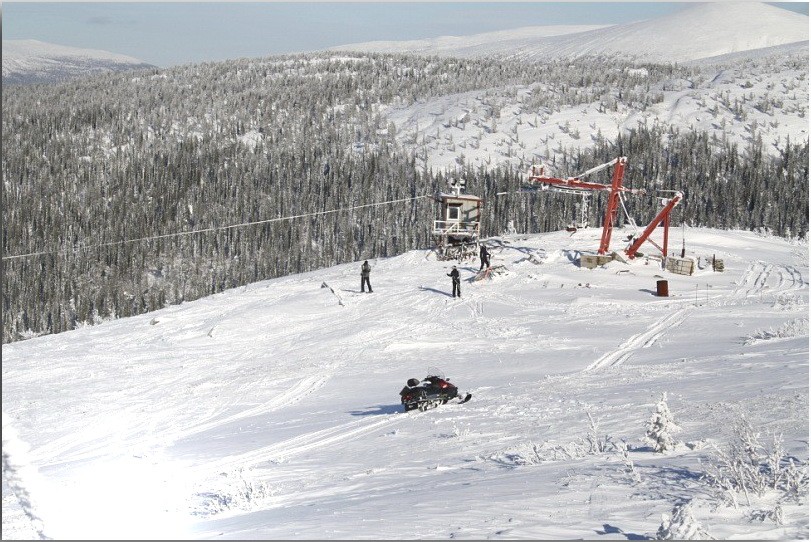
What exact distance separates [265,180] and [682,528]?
377ft

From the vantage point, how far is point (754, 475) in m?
10.7

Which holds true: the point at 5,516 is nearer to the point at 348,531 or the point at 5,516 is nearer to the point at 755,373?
the point at 348,531

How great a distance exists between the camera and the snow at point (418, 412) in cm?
1140

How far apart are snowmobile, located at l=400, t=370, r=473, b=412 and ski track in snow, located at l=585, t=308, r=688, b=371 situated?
4.46 meters

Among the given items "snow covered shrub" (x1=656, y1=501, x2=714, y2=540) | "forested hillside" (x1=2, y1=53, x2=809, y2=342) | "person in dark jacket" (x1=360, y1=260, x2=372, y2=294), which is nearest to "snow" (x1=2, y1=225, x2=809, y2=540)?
"snow covered shrub" (x1=656, y1=501, x2=714, y2=540)

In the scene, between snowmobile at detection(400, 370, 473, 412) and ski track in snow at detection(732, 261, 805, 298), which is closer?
snowmobile at detection(400, 370, 473, 412)

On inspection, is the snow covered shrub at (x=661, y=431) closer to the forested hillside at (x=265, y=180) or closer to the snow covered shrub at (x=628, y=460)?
the snow covered shrub at (x=628, y=460)

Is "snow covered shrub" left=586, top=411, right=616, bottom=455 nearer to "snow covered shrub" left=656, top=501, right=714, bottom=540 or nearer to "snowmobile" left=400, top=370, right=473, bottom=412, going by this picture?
"snow covered shrub" left=656, top=501, right=714, bottom=540

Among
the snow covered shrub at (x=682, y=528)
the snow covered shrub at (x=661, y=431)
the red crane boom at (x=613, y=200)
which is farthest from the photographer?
the red crane boom at (x=613, y=200)

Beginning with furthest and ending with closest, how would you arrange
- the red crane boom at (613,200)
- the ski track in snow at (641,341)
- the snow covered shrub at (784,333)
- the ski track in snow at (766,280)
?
the red crane boom at (613,200) < the ski track in snow at (766,280) < the ski track in snow at (641,341) < the snow covered shrub at (784,333)

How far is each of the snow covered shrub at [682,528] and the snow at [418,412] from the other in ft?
0.12

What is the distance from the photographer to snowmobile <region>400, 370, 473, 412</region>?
20.5m

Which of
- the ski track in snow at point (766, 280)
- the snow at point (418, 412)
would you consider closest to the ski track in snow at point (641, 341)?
the snow at point (418, 412)

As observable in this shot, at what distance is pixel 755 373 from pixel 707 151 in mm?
84371
